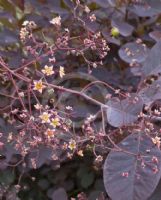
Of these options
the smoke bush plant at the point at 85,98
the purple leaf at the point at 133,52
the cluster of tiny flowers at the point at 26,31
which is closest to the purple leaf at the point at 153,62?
the smoke bush plant at the point at 85,98

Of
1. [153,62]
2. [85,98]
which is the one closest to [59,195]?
[85,98]

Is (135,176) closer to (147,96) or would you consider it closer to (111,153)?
(111,153)

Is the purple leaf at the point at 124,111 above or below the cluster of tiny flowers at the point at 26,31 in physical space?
below

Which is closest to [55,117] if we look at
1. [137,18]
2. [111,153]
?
[111,153]

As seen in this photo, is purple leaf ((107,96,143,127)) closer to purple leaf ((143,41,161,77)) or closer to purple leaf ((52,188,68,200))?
purple leaf ((143,41,161,77))

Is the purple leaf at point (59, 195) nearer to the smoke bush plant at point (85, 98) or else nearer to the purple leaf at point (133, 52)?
the smoke bush plant at point (85, 98)

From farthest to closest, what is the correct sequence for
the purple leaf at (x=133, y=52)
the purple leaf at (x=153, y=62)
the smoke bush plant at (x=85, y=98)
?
the purple leaf at (x=133, y=52) → the purple leaf at (x=153, y=62) → the smoke bush plant at (x=85, y=98)

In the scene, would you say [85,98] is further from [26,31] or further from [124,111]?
[26,31]

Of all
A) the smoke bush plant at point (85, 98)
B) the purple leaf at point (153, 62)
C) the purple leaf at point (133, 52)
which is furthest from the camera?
the purple leaf at point (133, 52)
